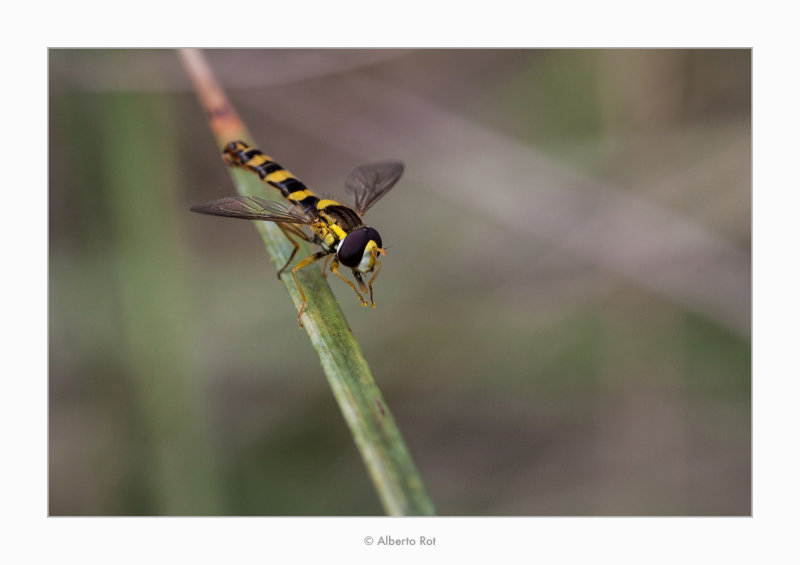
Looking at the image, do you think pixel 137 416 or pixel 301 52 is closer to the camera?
pixel 137 416

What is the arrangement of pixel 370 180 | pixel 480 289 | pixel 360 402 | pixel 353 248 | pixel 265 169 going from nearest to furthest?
pixel 360 402
pixel 353 248
pixel 265 169
pixel 370 180
pixel 480 289

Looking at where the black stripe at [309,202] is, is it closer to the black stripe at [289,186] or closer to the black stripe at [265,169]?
the black stripe at [289,186]

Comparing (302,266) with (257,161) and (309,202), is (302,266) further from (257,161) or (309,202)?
(257,161)

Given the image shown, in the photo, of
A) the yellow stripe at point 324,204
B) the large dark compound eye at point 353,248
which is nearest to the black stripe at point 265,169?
the yellow stripe at point 324,204

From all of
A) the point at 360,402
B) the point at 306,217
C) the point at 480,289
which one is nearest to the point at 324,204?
the point at 306,217
